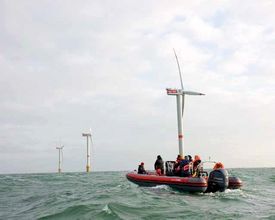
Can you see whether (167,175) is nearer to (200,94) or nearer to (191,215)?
(191,215)

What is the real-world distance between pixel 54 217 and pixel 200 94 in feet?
80.2

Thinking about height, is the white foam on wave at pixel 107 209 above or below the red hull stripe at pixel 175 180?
below

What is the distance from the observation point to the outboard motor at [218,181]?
68.0 ft

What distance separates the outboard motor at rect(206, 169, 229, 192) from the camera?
20.7 metres

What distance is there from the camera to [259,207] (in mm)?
16984

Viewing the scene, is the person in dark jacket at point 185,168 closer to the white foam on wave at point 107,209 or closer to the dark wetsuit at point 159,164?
the dark wetsuit at point 159,164

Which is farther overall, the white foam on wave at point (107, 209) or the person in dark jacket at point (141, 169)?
the person in dark jacket at point (141, 169)

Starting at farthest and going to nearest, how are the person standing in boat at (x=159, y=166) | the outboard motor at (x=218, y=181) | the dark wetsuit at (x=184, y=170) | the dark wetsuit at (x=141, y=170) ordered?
1. the dark wetsuit at (x=141, y=170)
2. the person standing in boat at (x=159, y=166)
3. the dark wetsuit at (x=184, y=170)
4. the outboard motor at (x=218, y=181)

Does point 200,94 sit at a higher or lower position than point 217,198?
higher

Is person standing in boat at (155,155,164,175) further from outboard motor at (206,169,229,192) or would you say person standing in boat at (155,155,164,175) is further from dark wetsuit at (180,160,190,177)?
outboard motor at (206,169,229,192)

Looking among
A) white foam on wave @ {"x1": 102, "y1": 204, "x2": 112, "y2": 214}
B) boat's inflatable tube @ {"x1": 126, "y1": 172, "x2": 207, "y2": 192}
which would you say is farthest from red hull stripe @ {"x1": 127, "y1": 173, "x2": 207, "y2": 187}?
white foam on wave @ {"x1": 102, "y1": 204, "x2": 112, "y2": 214}

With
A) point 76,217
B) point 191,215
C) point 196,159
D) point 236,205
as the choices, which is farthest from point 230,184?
point 76,217

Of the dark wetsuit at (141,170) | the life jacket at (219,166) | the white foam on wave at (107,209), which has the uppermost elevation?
the life jacket at (219,166)

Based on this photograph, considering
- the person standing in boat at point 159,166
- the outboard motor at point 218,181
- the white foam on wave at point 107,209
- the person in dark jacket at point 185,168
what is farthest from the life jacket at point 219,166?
the white foam on wave at point 107,209
